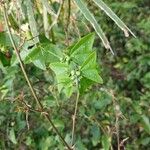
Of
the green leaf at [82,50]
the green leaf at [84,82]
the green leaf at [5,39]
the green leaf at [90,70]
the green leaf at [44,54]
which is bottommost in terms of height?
the green leaf at [84,82]

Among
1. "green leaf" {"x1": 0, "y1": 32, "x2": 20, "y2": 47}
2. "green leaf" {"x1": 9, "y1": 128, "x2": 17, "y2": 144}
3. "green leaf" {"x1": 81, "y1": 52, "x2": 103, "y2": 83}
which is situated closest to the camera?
"green leaf" {"x1": 81, "y1": 52, "x2": 103, "y2": 83}

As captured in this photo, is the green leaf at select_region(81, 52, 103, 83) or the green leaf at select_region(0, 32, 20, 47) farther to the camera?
the green leaf at select_region(0, 32, 20, 47)

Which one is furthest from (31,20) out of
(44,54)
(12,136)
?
(12,136)

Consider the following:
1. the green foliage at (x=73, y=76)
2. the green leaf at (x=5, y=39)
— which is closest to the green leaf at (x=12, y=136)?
the green foliage at (x=73, y=76)

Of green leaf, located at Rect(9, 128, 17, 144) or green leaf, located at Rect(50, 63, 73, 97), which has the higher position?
green leaf, located at Rect(50, 63, 73, 97)

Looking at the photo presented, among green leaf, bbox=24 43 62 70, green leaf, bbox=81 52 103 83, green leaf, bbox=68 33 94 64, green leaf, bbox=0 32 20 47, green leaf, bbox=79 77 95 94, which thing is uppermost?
green leaf, bbox=0 32 20 47

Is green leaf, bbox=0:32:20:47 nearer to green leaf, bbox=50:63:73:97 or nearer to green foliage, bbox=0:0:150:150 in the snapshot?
green foliage, bbox=0:0:150:150

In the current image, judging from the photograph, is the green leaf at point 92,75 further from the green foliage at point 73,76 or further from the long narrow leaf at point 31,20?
the long narrow leaf at point 31,20

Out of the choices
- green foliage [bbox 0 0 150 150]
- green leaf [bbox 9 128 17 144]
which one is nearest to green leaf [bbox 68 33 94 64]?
green foliage [bbox 0 0 150 150]

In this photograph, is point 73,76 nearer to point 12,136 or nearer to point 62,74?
point 62,74

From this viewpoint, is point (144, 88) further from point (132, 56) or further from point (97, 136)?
point (97, 136)

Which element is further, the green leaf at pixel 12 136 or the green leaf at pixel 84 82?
the green leaf at pixel 12 136

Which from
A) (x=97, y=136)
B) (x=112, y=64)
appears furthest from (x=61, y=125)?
(x=112, y=64)
